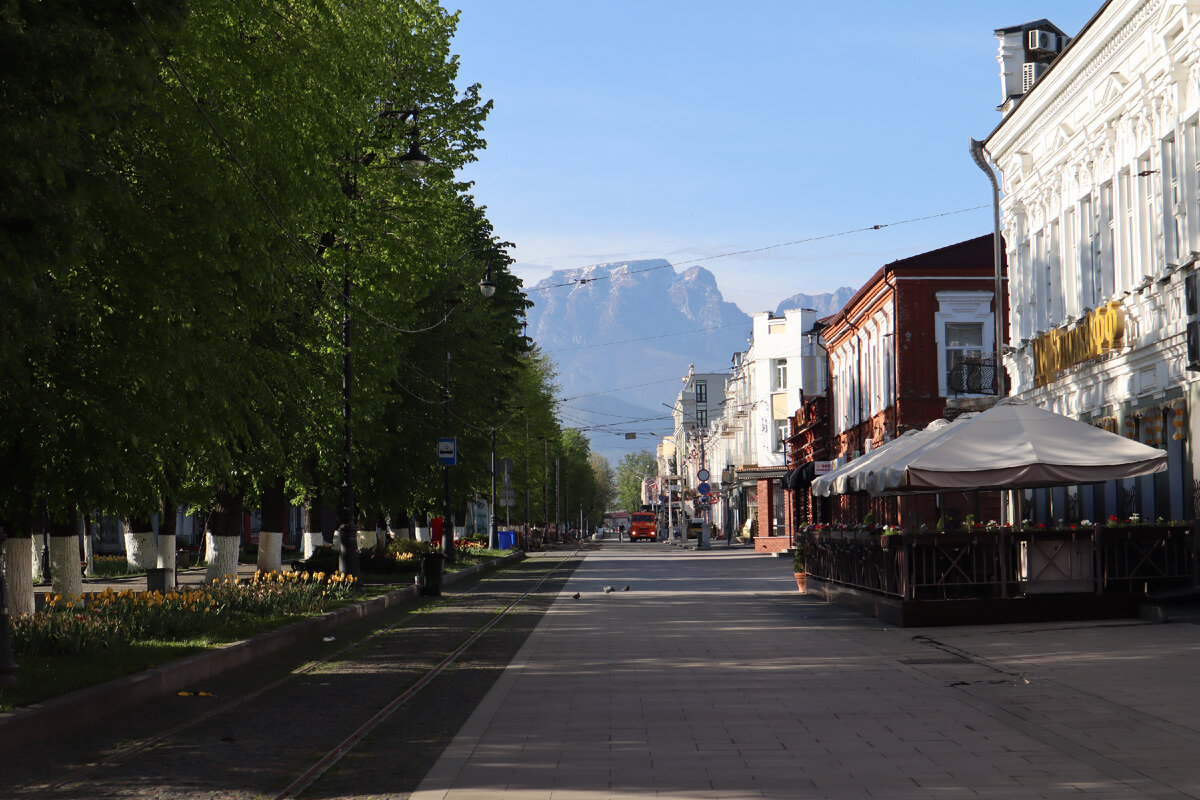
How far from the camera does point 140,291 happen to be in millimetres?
14938

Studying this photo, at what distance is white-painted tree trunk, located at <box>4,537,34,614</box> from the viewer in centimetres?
1841

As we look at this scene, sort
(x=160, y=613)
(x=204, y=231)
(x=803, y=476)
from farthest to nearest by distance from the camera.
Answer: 1. (x=803, y=476)
2. (x=160, y=613)
3. (x=204, y=231)

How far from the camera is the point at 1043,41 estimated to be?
31.2 m

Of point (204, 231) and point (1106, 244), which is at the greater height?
point (1106, 244)

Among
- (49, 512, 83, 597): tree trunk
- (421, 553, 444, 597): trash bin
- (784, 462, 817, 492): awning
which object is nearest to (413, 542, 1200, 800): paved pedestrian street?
(49, 512, 83, 597): tree trunk

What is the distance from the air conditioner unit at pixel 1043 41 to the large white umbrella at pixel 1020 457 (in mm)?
13851

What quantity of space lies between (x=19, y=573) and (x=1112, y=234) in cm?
1807

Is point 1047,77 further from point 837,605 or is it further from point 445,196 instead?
point 445,196

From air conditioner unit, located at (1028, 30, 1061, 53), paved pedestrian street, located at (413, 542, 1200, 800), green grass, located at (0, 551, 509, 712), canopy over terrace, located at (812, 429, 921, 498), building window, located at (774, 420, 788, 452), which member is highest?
air conditioner unit, located at (1028, 30, 1061, 53)

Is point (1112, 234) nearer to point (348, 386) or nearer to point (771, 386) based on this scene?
point (348, 386)

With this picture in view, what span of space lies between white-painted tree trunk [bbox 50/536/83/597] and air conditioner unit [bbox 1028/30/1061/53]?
22.6 m

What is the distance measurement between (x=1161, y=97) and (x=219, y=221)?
46.0 feet

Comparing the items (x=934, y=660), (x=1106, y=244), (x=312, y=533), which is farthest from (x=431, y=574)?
(x=934, y=660)

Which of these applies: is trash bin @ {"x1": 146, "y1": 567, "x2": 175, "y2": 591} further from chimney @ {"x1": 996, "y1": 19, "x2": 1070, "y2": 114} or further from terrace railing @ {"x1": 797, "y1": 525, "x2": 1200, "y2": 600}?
chimney @ {"x1": 996, "y1": 19, "x2": 1070, "y2": 114}
